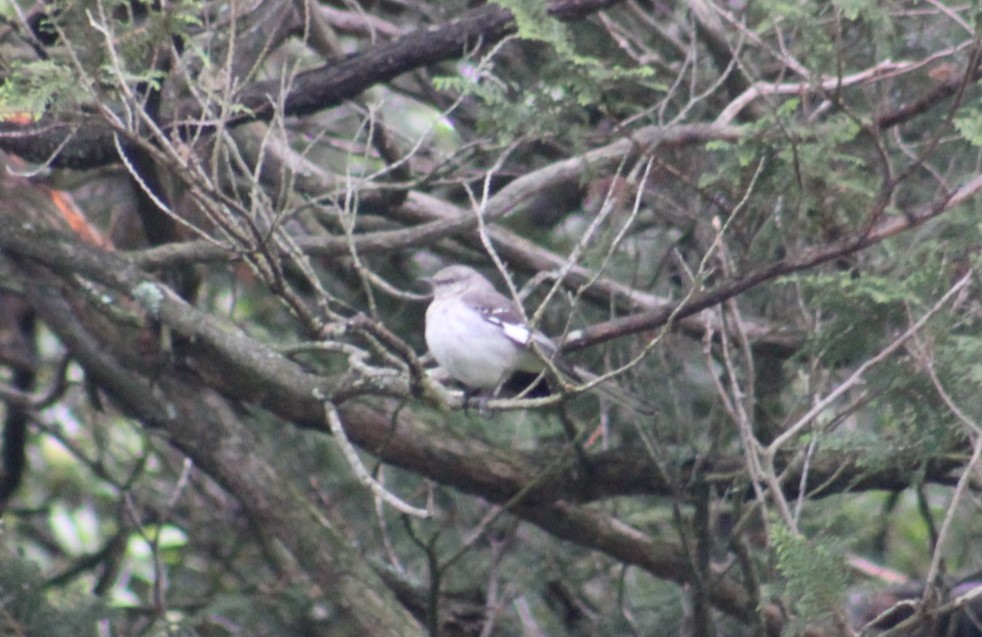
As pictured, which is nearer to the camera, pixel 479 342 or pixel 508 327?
pixel 479 342

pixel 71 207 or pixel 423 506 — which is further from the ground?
pixel 71 207

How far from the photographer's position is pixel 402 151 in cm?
654

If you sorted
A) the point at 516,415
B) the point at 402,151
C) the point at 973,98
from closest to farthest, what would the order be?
the point at 973,98 → the point at 402,151 → the point at 516,415

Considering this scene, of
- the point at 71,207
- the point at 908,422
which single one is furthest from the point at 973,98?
the point at 71,207

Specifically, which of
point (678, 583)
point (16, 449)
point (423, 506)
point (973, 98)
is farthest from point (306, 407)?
point (973, 98)

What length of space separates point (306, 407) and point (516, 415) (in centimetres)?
139

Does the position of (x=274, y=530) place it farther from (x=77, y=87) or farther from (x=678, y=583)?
(x=77, y=87)

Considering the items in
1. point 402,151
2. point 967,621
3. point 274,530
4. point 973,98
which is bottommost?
point 967,621

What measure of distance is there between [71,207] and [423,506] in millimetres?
2379

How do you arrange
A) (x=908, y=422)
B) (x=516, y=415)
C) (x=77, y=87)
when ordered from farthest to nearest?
(x=516, y=415)
(x=908, y=422)
(x=77, y=87)

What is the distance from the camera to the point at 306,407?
602 centimetres

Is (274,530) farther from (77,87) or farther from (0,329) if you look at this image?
(0,329)

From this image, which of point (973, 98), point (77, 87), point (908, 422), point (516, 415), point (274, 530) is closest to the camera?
point (77, 87)

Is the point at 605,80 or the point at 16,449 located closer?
the point at 605,80
